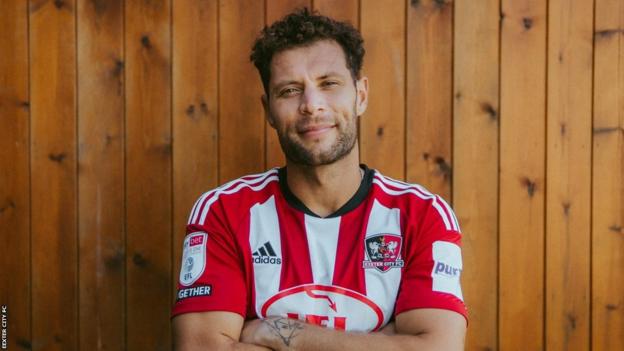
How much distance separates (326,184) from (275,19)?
26.7 inches

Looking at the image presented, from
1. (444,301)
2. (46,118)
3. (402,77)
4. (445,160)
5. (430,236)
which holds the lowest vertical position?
(444,301)

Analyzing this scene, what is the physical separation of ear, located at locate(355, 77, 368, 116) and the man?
0.5 inches

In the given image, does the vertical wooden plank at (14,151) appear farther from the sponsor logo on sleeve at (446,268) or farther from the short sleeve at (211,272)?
the sponsor logo on sleeve at (446,268)

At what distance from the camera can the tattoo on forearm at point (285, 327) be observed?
1.67 meters

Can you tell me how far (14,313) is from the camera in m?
2.35

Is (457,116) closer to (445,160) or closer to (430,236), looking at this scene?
(445,160)

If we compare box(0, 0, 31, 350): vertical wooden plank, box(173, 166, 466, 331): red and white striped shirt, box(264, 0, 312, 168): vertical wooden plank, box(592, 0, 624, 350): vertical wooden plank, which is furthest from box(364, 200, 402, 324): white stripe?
box(0, 0, 31, 350): vertical wooden plank

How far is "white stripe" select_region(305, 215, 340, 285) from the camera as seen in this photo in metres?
1.80

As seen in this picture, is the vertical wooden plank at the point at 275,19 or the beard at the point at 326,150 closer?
the beard at the point at 326,150

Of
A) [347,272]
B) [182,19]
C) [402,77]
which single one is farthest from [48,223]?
[402,77]

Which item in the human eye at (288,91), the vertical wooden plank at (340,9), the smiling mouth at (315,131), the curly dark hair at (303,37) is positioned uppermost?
the vertical wooden plank at (340,9)

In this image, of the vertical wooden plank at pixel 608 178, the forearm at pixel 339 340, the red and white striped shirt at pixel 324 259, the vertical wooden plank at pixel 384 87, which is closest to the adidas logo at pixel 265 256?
the red and white striped shirt at pixel 324 259

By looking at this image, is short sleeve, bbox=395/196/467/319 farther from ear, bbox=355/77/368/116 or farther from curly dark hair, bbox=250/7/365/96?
curly dark hair, bbox=250/7/365/96

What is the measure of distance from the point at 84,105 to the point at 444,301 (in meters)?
1.44
